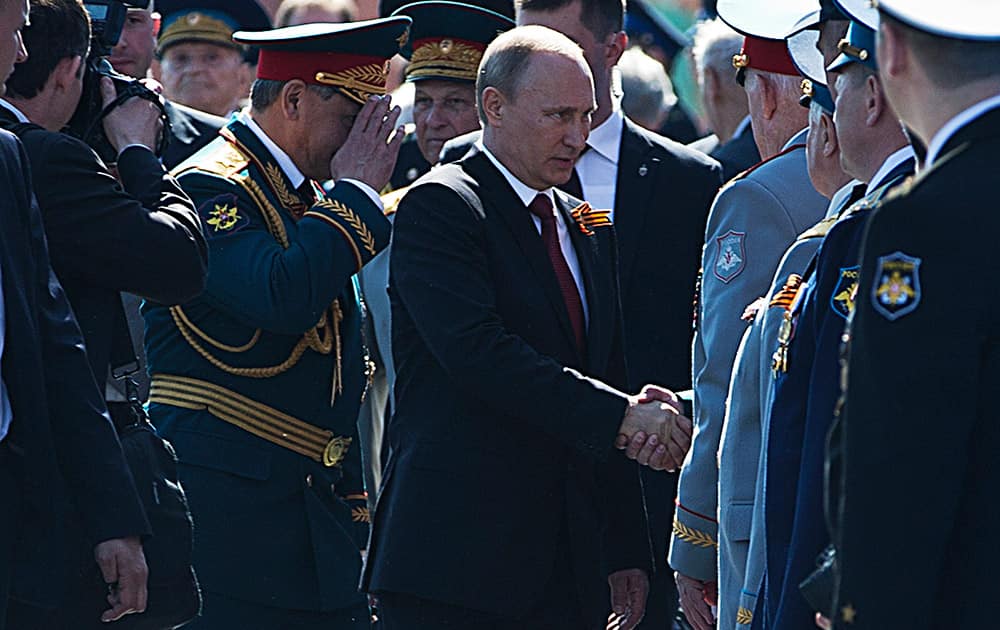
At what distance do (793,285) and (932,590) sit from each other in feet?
4.20

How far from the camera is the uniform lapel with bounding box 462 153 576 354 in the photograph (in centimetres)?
468

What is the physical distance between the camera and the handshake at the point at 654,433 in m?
4.61

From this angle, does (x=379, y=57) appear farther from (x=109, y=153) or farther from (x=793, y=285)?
(x=793, y=285)

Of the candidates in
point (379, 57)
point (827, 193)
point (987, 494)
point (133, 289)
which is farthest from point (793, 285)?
point (379, 57)

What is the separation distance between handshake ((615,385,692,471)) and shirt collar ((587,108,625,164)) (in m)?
1.31

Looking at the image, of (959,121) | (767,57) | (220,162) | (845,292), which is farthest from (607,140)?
(959,121)

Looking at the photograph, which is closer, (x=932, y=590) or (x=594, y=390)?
(x=932, y=590)

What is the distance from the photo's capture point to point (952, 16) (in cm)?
263

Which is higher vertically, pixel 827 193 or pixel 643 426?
pixel 827 193

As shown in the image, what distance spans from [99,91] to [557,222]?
1.26 m

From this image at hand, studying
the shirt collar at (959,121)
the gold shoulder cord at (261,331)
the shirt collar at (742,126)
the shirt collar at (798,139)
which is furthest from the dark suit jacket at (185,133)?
the shirt collar at (959,121)

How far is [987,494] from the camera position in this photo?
2.66 m

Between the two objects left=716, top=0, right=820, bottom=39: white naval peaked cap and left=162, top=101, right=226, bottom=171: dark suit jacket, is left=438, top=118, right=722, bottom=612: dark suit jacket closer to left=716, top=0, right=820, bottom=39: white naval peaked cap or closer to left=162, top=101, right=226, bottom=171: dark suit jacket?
→ left=716, top=0, right=820, bottom=39: white naval peaked cap

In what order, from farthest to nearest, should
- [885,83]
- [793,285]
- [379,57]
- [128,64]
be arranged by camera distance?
[128,64] < [379,57] < [793,285] < [885,83]
